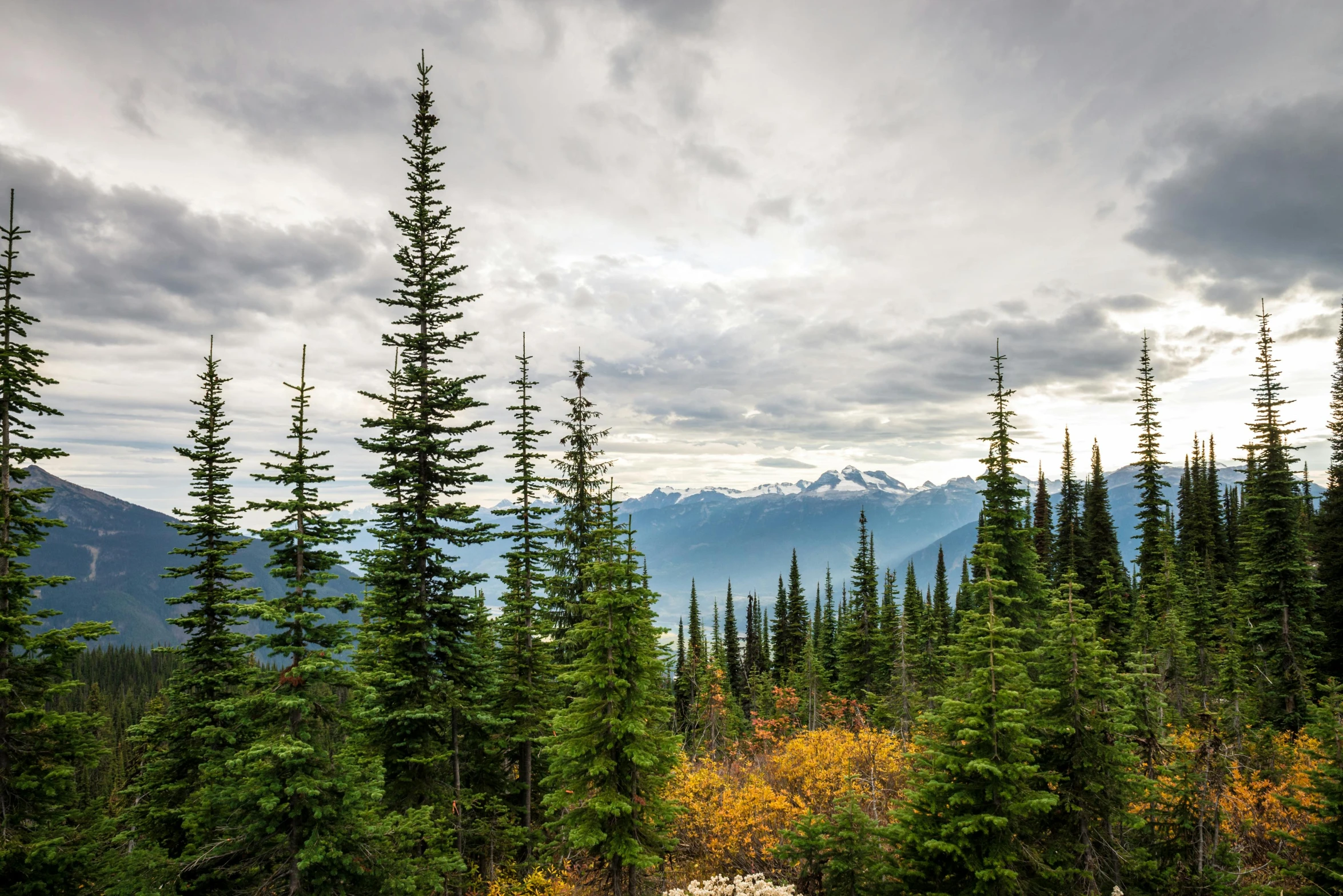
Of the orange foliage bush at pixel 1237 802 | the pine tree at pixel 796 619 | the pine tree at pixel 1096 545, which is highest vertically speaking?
the pine tree at pixel 1096 545

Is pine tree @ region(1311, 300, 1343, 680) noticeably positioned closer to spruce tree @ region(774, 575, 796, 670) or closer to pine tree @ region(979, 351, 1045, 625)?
pine tree @ region(979, 351, 1045, 625)

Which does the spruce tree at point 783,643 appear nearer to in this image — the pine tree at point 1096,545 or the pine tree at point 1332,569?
the pine tree at point 1096,545

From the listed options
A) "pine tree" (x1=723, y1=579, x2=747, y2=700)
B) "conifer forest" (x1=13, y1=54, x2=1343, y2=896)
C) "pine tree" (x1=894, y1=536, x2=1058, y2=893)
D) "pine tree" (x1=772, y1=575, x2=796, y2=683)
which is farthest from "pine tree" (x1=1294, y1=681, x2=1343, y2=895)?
"pine tree" (x1=723, y1=579, x2=747, y2=700)

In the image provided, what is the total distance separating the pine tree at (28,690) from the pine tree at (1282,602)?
→ 44394mm

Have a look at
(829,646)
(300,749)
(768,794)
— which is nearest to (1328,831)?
(768,794)

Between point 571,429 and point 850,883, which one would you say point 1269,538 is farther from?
point 571,429

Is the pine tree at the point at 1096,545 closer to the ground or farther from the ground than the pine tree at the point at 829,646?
farther from the ground

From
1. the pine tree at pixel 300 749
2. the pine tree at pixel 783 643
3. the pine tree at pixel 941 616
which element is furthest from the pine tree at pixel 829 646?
the pine tree at pixel 300 749

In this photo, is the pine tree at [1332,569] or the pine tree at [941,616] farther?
the pine tree at [941,616]

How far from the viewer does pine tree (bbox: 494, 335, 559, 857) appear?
22.9 m

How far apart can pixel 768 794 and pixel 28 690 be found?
65.8ft

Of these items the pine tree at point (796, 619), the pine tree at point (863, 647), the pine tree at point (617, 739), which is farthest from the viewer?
the pine tree at point (796, 619)

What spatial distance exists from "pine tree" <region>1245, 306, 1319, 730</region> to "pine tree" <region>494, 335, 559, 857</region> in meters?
33.3

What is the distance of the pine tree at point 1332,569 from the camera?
1182 inches
